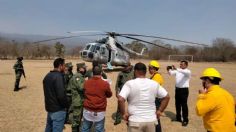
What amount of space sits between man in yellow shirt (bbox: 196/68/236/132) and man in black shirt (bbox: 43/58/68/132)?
2399 millimetres

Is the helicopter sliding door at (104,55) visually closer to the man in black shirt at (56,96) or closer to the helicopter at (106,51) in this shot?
the helicopter at (106,51)

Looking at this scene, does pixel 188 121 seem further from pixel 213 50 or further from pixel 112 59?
pixel 213 50

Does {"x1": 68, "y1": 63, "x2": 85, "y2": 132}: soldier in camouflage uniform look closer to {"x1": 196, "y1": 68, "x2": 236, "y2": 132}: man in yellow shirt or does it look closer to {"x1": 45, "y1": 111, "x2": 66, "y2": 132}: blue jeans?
{"x1": 45, "y1": 111, "x2": 66, "y2": 132}: blue jeans

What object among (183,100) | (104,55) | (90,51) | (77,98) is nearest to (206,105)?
(77,98)

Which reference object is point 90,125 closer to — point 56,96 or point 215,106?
point 56,96

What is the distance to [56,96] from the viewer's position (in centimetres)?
548

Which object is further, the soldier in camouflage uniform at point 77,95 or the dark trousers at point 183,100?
the dark trousers at point 183,100

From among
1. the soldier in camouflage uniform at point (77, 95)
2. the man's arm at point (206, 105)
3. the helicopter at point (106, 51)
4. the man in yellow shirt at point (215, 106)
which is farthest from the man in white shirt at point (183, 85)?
the helicopter at point (106, 51)

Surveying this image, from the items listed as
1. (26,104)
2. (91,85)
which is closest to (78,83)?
(91,85)

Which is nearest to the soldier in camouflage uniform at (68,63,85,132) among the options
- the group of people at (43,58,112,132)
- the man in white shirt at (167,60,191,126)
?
the group of people at (43,58,112,132)

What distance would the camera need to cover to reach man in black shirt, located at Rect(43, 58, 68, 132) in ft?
17.8

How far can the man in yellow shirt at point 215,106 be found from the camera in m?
4.10

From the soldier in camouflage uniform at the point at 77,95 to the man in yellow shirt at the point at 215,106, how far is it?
10.7ft

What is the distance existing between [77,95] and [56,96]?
158 cm
